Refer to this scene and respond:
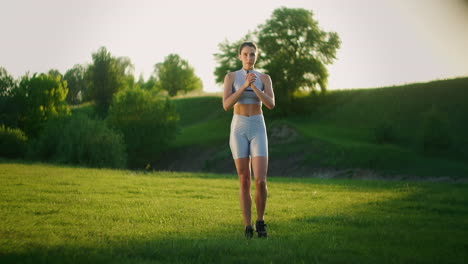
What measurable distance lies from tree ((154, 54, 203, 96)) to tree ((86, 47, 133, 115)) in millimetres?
42065

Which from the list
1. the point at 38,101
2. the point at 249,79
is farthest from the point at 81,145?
the point at 249,79

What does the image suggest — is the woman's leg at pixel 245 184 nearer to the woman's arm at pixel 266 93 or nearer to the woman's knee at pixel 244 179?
the woman's knee at pixel 244 179

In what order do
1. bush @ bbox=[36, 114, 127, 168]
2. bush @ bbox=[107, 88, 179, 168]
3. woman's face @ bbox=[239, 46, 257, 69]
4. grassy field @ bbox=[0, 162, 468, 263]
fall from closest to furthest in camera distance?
1. grassy field @ bbox=[0, 162, 468, 263]
2. woman's face @ bbox=[239, 46, 257, 69]
3. bush @ bbox=[36, 114, 127, 168]
4. bush @ bbox=[107, 88, 179, 168]

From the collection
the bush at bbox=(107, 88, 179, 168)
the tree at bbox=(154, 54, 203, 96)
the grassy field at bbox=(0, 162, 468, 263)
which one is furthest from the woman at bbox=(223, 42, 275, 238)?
the tree at bbox=(154, 54, 203, 96)

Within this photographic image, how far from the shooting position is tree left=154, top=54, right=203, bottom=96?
108 metres

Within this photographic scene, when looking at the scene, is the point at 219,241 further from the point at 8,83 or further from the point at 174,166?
the point at 8,83

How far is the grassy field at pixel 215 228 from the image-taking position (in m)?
5.41

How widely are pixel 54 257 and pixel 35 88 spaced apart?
4706 cm

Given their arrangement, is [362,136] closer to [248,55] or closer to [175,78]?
[248,55]

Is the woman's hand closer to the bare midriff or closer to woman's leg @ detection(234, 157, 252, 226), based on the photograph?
the bare midriff

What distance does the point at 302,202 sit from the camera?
11930 mm

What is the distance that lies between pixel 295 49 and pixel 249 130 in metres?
48.2

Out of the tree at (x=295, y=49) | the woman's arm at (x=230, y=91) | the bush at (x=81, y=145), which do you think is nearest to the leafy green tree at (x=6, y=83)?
the bush at (x=81, y=145)

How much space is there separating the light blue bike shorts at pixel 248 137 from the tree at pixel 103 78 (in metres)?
59.9
